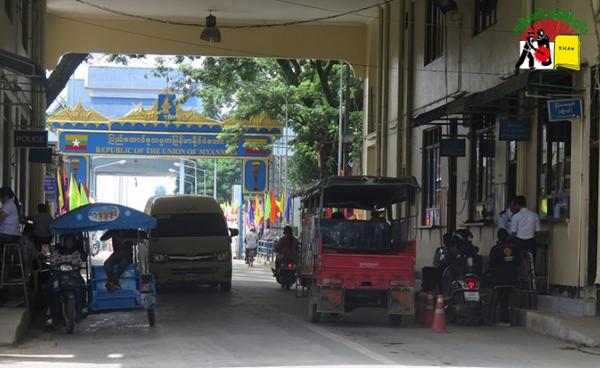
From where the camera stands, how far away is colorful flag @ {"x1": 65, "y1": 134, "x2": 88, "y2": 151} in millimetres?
45062

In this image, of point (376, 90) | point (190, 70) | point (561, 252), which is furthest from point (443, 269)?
point (190, 70)

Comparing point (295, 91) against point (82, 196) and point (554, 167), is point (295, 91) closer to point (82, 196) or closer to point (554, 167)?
point (82, 196)

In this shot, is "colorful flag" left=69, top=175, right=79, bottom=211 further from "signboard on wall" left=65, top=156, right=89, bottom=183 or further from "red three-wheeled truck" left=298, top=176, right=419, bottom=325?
"red three-wheeled truck" left=298, top=176, right=419, bottom=325

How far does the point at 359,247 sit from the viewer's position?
16.4 m

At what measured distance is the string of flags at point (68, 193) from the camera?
3600 centimetres

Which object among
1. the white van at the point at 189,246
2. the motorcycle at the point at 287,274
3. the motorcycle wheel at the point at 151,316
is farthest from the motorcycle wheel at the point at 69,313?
the motorcycle at the point at 287,274

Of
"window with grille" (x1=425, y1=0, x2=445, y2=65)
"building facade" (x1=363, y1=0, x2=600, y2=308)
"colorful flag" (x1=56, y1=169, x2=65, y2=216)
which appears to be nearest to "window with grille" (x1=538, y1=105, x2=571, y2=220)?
"building facade" (x1=363, y1=0, x2=600, y2=308)

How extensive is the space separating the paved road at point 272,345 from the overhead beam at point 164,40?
1347 centimetres

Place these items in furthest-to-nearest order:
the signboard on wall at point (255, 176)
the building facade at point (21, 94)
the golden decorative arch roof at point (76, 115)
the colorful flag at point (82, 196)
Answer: the signboard on wall at point (255, 176), the golden decorative arch roof at point (76, 115), the colorful flag at point (82, 196), the building facade at point (21, 94)

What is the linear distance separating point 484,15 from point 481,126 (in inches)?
102

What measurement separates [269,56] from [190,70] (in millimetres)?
Answer: 7125

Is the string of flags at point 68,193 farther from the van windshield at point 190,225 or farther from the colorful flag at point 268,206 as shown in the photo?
the van windshield at point 190,225

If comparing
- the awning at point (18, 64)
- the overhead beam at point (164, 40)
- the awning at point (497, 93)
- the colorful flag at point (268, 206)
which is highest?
the overhead beam at point (164, 40)

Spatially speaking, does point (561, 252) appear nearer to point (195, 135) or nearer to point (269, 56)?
point (269, 56)
